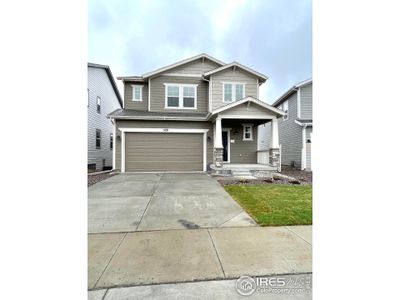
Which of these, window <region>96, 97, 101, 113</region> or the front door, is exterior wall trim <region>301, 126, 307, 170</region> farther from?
window <region>96, 97, 101, 113</region>

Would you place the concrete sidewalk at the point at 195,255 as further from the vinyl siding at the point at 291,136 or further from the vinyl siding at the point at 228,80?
the vinyl siding at the point at 291,136

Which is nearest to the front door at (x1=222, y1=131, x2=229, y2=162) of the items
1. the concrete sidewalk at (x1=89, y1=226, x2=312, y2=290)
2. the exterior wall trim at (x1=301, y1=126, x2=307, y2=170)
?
the exterior wall trim at (x1=301, y1=126, x2=307, y2=170)

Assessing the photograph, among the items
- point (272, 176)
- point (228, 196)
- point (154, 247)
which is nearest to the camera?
point (154, 247)

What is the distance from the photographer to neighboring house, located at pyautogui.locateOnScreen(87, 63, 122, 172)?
559 inches

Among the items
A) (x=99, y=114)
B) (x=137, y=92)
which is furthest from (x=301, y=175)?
(x=99, y=114)

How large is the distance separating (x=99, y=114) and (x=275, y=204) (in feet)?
48.6
